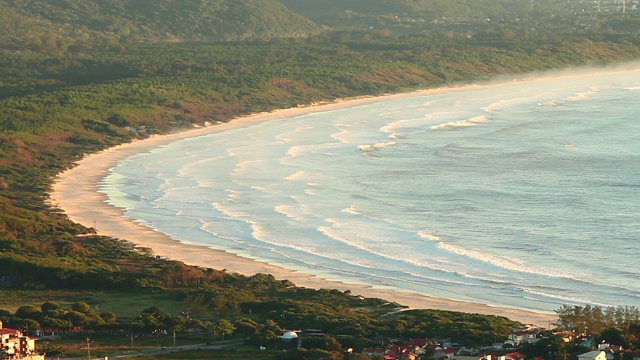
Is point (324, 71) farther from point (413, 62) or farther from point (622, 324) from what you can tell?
point (622, 324)

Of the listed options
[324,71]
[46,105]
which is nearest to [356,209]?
[46,105]

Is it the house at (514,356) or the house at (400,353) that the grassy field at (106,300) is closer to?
the house at (400,353)

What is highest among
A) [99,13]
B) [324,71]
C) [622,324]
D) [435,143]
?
[99,13]

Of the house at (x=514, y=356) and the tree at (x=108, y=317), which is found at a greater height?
the tree at (x=108, y=317)

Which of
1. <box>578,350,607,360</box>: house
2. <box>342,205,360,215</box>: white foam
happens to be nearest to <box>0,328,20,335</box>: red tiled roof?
<box>578,350,607,360</box>: house

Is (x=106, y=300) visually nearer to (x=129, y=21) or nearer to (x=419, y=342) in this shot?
(x=419, y=342)

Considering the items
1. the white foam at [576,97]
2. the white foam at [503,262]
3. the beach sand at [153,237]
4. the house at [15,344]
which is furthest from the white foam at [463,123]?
the house at [15,344]
